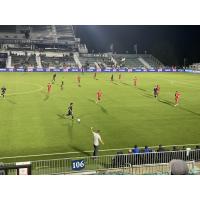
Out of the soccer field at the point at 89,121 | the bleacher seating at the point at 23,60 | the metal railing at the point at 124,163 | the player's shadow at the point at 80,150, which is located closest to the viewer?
the metal railing at the point at 124,163

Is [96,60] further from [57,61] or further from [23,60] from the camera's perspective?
[23,60]

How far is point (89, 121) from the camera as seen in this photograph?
28.9 m

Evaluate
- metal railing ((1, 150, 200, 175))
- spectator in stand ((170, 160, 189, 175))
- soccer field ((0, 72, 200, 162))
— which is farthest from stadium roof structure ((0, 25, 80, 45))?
spectator in stand ((170, 160, 189, 175))

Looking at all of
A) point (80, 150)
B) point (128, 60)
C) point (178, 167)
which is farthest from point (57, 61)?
point (178, 167)

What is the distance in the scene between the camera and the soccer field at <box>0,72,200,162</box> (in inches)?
904

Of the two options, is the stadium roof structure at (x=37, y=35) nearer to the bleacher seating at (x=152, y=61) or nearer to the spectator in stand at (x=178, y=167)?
the bleacher seating at (x=152, y=61)

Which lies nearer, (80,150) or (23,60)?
(80,150)

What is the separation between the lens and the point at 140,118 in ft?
99.8

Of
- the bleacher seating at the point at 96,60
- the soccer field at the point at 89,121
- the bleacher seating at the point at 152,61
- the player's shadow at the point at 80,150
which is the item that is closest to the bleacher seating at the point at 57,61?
the bleacher seating at the point at 96,60

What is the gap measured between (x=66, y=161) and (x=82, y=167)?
204 cm

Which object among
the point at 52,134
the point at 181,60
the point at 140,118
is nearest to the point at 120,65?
the point at 181,60

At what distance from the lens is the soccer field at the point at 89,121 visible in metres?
23.0

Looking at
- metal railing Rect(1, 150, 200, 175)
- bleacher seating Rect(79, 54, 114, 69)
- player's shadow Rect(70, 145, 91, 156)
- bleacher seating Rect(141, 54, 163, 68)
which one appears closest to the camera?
metal railing Rect(1, 150, 200, 175)

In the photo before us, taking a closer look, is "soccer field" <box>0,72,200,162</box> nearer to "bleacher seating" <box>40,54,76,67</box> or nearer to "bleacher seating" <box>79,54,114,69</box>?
"bleacher seating" <box>40,54,76,67</box>
